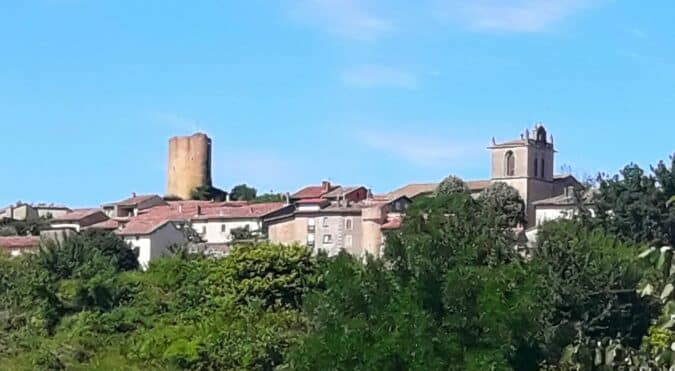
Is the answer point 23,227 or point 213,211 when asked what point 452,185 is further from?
point 23,227

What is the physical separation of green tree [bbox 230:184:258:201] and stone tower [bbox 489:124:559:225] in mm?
23427

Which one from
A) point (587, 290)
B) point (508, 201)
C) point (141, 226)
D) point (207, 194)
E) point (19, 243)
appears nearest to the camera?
point (587, 290)

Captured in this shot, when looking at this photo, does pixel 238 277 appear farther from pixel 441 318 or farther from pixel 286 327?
pixel 441 318

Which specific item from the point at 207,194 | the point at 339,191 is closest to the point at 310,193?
the point at 339,191

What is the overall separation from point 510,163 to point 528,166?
1.94 meters

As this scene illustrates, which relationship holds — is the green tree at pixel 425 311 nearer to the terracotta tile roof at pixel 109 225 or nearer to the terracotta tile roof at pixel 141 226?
the terracotta tile roof at pixel 141 226

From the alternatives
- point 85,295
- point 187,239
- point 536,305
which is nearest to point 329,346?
point 536,305

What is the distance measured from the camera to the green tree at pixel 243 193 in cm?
9188

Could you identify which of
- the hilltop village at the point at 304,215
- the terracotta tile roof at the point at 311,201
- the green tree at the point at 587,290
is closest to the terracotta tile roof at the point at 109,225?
the hilltop village at the point at 304,215

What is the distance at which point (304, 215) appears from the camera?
63.9m

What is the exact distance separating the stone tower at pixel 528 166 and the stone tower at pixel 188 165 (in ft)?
89.5

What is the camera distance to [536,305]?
23609mm

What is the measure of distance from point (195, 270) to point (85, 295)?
3.14 metres

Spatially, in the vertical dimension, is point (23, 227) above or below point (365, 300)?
above
